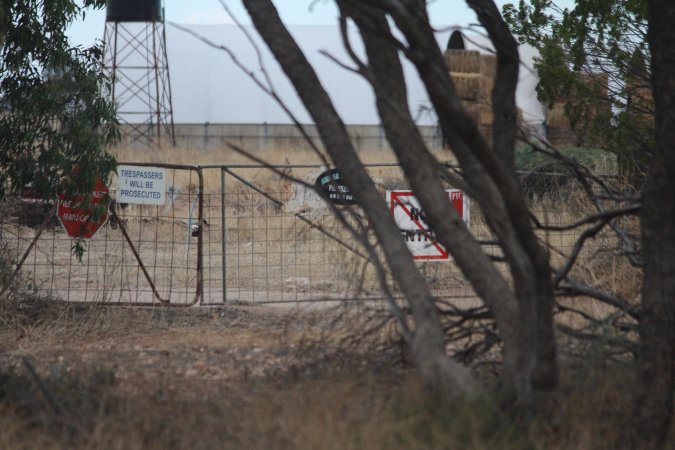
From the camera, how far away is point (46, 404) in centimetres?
528

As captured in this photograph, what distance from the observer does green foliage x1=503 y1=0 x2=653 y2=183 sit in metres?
10.2

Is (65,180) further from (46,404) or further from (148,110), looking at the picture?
(148,110)

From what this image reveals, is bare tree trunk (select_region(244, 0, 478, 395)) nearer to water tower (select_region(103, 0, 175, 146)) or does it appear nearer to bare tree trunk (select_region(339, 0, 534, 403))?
bare tree trunk (select_region(339, 0, 534, 403))

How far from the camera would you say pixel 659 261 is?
520cm

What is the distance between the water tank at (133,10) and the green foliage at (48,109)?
24.9 meters

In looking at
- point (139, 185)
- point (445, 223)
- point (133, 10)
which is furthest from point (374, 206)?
point (133, 10)

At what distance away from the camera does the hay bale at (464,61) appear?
26578 millimetres

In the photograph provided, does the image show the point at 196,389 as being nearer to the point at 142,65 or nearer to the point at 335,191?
the point at 335,191

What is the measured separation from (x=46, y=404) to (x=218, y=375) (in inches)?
56.8

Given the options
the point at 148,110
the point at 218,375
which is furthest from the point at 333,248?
the point at 148,110

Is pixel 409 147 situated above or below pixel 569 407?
above

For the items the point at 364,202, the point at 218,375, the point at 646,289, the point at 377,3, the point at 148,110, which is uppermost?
the point at 148,110

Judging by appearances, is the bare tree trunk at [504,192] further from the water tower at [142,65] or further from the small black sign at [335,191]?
the water tower at [142,65]

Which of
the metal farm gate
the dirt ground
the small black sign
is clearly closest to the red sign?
the metal farm gate
